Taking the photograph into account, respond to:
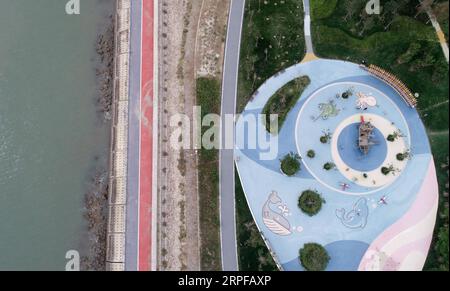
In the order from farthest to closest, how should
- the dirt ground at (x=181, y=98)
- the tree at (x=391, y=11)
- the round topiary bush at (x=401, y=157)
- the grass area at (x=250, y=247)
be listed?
the tree at (x=391, y=11)
the round topiary bush at (x=401, y=157)
the dirt ground at (x=181, y=98)
the grass area at (x=250, y=247)

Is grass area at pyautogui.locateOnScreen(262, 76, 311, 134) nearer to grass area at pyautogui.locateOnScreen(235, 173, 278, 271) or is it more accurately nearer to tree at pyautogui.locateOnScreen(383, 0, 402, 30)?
grass area at pyautogui.locateOnScreen(235, 173, 278, 271)

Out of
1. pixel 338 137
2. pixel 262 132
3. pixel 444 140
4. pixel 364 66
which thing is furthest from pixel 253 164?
pixel 444 140

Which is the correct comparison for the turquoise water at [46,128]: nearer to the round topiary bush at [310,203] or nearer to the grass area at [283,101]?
the grass area at [283,101]

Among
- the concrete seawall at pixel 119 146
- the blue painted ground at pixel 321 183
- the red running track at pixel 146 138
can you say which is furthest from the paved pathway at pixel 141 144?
the blue painted ground at pixel 321 183

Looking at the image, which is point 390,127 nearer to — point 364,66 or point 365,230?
point 364,66

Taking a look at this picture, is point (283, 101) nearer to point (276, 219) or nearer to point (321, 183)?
point (321, 183)

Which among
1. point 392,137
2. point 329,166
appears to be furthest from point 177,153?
point 392,137

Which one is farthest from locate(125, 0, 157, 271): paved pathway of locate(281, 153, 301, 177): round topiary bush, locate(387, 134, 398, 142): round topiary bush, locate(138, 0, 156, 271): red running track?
locate(387, 134, 398, 142): round topiary bush
